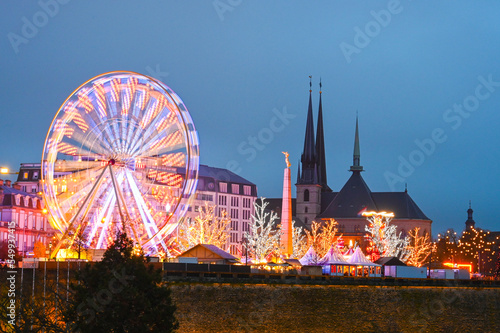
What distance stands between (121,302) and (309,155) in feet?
509

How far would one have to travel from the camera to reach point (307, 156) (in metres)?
189

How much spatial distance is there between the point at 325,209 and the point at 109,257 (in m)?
161

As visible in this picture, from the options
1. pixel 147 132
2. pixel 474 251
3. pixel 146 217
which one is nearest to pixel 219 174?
pixel 474 251

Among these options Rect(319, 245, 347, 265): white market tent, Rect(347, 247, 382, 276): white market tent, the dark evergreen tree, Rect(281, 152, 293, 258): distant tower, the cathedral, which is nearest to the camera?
the dark evergreen tree

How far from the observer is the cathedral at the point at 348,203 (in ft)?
606

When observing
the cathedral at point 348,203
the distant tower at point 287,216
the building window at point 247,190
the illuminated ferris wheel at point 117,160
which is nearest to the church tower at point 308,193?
the cathedral at point 348,203

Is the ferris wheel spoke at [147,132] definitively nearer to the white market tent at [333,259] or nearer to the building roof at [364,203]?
the white market tent at [333,259]

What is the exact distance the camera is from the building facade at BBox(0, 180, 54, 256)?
103312 mm

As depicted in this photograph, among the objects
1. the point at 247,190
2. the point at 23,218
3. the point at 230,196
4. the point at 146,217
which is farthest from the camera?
the point at 247,190

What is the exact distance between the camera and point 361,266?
3145 inches

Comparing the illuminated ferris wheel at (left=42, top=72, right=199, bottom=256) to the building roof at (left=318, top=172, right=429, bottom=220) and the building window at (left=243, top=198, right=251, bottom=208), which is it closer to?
the building window at (left=243, top=198, right=251, bottom=208)

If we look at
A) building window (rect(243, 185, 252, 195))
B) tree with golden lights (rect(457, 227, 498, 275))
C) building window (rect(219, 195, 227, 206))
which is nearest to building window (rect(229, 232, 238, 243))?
building window (rect(219, 195, 227, 206))

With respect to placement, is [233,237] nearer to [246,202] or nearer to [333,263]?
[246,202]

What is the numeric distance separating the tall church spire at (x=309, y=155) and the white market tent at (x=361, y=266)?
104 m
